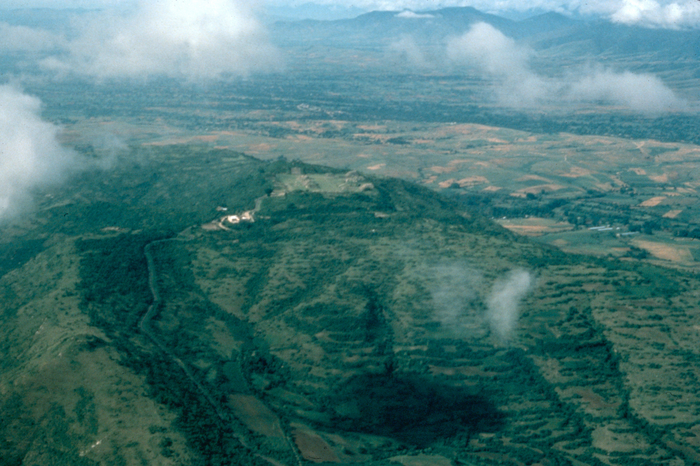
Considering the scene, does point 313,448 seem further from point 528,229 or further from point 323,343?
point 528,229

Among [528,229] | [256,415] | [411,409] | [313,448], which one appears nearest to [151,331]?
[256,415]

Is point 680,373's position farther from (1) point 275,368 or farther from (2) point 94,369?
(2) point 94,369

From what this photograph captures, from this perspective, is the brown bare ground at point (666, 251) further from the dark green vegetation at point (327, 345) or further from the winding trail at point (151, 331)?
the winding trail at point (151, 331)

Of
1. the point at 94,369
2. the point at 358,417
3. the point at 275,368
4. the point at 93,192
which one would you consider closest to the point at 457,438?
the point at 358,417

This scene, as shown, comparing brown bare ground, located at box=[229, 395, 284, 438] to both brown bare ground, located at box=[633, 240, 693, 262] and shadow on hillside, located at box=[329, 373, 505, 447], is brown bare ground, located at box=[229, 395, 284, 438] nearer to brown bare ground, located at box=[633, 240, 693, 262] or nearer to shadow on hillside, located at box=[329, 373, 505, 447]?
shadow on hillside, located at box=[329, 373, 505, 447]

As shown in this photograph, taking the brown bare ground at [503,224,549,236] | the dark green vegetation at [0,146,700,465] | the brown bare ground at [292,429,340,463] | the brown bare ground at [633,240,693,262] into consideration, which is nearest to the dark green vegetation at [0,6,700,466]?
the brown bare ground at [292,429,340,463]

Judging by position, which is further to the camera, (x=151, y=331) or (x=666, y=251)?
(x=666, y=251)
